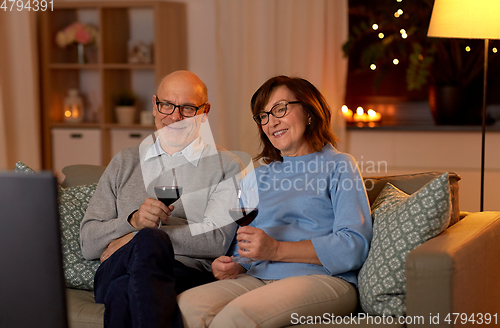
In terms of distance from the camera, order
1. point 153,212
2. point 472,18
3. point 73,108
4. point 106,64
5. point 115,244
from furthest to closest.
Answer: point 73,108 < point 106,64 < point 472,18 < point 115,244 < point 153,212

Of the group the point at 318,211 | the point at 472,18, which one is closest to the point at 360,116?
the point at 472,18

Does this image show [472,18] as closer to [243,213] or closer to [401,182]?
[401,182]

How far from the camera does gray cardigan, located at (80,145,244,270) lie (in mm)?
1681

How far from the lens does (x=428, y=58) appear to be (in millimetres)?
3287

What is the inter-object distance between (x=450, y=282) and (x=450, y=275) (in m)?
0.02

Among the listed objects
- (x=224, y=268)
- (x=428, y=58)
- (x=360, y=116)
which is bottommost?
(x=224, y=268)

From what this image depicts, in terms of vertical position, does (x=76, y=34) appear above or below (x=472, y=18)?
above

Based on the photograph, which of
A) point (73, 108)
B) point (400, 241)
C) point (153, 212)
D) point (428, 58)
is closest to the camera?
point (400, 241)

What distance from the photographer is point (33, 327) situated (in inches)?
27.2

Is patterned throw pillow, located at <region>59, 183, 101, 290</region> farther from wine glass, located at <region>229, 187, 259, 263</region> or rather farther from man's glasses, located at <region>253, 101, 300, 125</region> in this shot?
man's glasses, located at <region>253, 101, 300, 125</region>

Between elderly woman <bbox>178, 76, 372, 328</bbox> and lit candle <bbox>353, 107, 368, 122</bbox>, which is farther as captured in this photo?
lit candle <bbox>353, 107, 368, 122</bbox>

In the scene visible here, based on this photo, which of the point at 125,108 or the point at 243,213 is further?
the point at 125,108

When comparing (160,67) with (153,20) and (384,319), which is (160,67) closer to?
(153,20)

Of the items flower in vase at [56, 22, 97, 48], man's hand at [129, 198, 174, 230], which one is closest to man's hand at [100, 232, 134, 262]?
man's hand at [129, 198, 174, 230]
